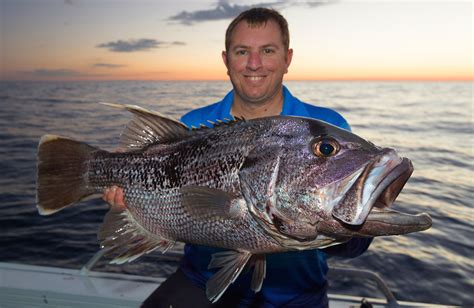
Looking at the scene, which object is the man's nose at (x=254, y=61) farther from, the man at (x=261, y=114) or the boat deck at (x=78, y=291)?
the boat deck at (x=78, y=291)

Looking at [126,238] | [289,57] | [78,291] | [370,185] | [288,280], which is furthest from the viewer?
[78,291]

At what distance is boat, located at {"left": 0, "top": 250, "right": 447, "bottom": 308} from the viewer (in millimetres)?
4516

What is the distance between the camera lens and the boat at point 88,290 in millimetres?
4516

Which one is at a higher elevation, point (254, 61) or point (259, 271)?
point (254, 61)

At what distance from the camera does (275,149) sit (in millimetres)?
2377

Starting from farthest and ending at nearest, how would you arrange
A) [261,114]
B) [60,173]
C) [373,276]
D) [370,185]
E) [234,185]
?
[373,276] < [261,114] < [60,173] < [234,185] < [370,185]

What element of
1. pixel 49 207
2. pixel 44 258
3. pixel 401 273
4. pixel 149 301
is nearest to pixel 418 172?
pixel 401 273

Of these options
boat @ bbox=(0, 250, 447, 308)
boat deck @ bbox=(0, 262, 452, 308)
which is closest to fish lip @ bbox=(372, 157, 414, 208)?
boat @ bbox=(0, 250, 447, 308)

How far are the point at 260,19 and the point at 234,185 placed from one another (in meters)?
2.07

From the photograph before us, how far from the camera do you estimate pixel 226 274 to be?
100 inches

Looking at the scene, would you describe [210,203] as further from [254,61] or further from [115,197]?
[254,61]

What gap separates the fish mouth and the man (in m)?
1.69

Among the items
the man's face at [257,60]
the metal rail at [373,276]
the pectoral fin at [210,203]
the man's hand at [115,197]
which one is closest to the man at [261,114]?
the man's face at [257,60]

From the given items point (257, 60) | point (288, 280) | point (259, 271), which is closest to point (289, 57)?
point (257, 60)
